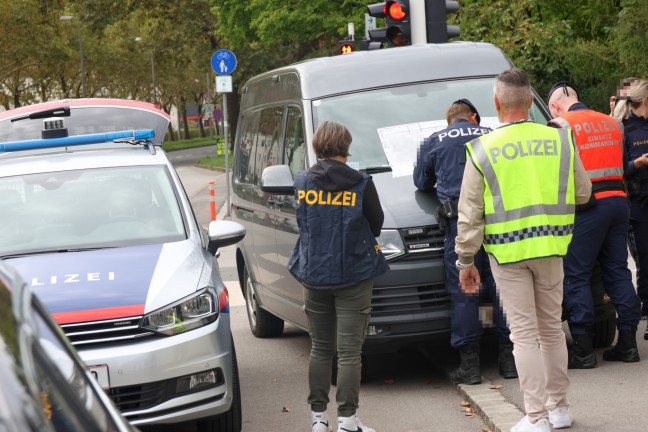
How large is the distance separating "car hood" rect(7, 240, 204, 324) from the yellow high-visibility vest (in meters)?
1.62

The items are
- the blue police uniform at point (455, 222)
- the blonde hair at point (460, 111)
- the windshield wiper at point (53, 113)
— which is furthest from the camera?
the windshield wiper at point (53, 113)

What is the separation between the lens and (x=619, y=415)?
5.80m

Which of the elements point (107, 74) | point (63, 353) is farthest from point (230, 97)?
point (63, 353)

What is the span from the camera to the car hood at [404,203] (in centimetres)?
699

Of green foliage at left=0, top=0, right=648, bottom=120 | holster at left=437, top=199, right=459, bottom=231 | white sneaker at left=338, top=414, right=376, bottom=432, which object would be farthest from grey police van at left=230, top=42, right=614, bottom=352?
green foliage at left=0, top=0, right=648, bottom=120

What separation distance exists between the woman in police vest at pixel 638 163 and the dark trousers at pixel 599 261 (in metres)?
0.65

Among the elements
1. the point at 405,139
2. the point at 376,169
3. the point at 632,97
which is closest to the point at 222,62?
the point at 405,139

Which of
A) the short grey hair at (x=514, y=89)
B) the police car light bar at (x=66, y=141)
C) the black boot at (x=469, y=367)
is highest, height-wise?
the short grey hair at (x=514, y=89)

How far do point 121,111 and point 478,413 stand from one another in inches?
209

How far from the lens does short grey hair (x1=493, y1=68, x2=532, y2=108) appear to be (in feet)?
17.7

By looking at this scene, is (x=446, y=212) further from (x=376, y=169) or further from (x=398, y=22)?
(x=398, y=22)

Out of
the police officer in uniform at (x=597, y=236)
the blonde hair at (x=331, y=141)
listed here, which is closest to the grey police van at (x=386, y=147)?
the police officer in uniform at (x=597, y=236)

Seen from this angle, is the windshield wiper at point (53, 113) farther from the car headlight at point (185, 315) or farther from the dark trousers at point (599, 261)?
the dark trousers at point (599, 261)

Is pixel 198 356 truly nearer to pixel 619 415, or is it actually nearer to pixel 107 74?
pixel 619 415
